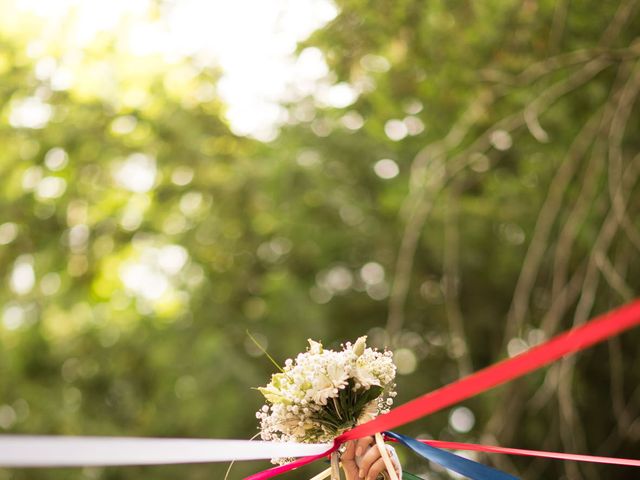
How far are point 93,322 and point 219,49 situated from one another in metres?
1.67

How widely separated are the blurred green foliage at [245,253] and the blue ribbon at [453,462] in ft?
7.94

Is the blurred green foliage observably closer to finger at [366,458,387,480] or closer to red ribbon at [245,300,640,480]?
finger at [366,458,387,480]

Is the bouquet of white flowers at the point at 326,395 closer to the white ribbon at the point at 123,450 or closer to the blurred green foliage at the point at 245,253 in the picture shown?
the white ribbon at the point at 123,450

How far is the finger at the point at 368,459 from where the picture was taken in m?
1.29

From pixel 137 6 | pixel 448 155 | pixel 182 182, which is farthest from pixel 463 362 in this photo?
pixel 137 6

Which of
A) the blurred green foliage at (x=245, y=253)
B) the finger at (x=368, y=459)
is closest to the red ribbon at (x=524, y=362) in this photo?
the finger at (x=368, y=459)

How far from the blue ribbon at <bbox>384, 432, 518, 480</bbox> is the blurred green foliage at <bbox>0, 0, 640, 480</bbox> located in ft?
7.94

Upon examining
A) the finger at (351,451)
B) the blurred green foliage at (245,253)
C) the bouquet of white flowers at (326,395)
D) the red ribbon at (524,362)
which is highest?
the blurred green foliage at (245,253)

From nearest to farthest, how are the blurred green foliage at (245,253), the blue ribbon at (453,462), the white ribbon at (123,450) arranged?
1. the white ribbon at (123,450)
2. the blue ribbon at (453,462)
3. the blurred green foliage at (245,253)

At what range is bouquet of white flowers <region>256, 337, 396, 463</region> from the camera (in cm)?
133

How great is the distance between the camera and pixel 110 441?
3.02 ft

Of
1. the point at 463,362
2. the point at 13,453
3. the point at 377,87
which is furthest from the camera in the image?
the point at 377,87

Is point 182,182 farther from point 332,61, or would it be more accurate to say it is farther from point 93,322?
point 332,61

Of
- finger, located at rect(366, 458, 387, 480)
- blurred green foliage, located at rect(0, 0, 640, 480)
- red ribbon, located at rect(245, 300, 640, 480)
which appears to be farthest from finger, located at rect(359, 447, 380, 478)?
blurred green foliage, located at rect(0, 0, 640, 480)
